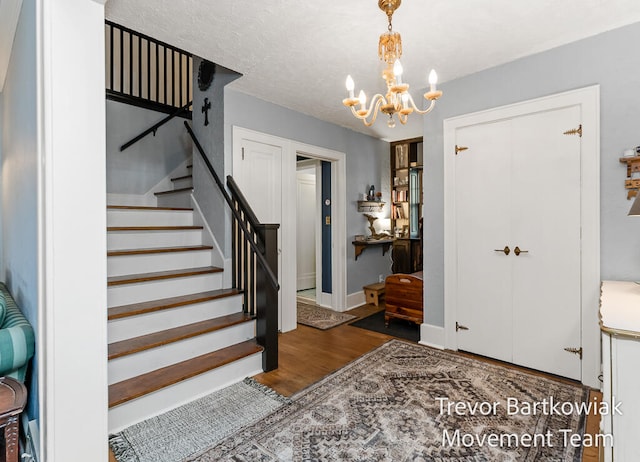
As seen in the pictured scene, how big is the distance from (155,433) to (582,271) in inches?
120

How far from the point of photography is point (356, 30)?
232cm

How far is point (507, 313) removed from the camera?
2.83 metres

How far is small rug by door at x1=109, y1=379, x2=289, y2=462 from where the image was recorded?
180 cm

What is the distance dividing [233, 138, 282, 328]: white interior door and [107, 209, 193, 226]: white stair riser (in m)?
0.76

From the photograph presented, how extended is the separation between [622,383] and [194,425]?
2174 millimetres

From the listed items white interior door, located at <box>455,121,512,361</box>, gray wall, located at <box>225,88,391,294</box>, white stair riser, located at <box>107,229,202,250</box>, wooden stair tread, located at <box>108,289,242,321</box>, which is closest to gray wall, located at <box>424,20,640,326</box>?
white interior door, located at <box>455,121,512,361</box>

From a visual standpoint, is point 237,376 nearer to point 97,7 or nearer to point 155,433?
point 155,433

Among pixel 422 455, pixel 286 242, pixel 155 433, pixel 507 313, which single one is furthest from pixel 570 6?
pixel 155 433

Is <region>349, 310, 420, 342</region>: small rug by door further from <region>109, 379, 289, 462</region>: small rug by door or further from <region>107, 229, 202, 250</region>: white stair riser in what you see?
<region>107, 229, 202, 250</region>: white stair riser

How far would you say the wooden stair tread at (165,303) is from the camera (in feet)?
7.84

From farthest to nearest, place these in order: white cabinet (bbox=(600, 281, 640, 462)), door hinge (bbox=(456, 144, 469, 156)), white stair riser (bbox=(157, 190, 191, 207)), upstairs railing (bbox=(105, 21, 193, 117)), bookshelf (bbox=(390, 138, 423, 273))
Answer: bookshelf (bbox=(390, 138, 423, 273))
upstairs railing (bbox=(105, 21, 193, 117))
white stair riser (bbox=(157, 190, 191, 207))
door hinge (bbox=(456, 144, 469, 156))
white cabinet (bbox=(600, 281, 640, 462))

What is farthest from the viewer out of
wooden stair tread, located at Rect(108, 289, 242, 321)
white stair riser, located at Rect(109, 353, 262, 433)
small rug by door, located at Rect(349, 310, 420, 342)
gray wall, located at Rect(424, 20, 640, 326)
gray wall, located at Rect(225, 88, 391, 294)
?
small rug by door, located at Rect(349, 310, 420, 342)

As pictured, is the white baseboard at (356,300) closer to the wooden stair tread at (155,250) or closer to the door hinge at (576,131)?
the wooden stair tread at (155,250)

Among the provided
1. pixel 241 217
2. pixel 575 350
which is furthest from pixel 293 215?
pixel 575 350
